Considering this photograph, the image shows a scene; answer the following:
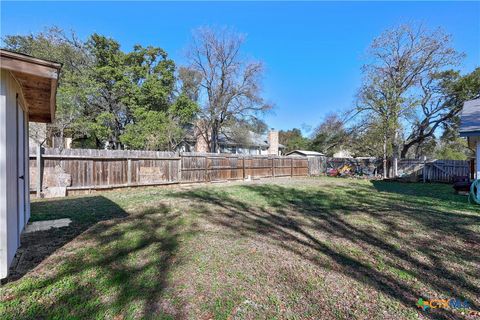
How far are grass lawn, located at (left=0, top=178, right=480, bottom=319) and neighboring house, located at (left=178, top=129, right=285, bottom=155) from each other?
1956 cm

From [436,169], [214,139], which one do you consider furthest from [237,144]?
[436,169]

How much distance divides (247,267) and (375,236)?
253cm

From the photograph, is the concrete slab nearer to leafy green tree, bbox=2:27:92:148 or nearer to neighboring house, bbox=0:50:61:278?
neighboring house, bbox=0:50:61:278

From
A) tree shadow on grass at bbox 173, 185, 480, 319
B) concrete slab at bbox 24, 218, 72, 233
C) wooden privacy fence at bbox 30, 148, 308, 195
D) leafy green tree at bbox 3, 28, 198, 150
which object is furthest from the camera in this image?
leafy green tree at bbox 3, 28, 198, 150

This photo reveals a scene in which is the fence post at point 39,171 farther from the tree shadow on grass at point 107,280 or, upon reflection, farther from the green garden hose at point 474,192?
the green garden hose at point 474,192

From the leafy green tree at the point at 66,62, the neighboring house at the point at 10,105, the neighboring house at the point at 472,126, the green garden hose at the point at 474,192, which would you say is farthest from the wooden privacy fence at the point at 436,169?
the leafy green tree at the point at 66,62

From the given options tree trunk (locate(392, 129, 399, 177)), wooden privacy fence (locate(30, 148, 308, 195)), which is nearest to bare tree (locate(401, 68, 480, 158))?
tree trunk (locate(392, 129, 399, 177))

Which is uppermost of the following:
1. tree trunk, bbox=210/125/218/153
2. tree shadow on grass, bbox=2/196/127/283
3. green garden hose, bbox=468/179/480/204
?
tree trunk, bbox=210/125/218/153

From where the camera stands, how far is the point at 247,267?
9.74 feet

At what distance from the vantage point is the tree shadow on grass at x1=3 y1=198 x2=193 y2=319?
2.13 meters

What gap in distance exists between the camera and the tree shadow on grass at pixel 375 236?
2658mm

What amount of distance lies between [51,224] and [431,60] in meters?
22.5

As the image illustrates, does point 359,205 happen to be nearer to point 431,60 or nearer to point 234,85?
point 431,60

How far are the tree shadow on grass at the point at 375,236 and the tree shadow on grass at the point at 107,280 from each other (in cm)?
157
